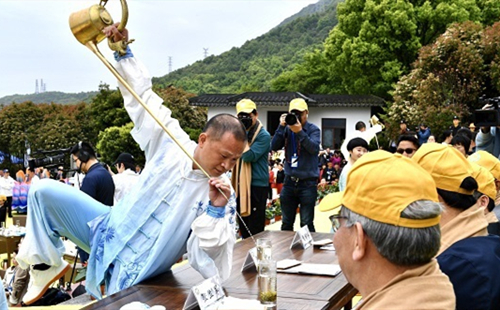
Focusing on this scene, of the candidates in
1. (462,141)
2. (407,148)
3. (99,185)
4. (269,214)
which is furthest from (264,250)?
(269,214)

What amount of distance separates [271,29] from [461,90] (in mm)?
56109

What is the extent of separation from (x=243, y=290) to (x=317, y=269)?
0.53m

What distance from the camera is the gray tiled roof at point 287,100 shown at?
25.1 meters

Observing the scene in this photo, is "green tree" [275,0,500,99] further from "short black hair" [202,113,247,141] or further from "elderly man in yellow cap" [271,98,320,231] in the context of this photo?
"short black hair" [202,113,247,141]

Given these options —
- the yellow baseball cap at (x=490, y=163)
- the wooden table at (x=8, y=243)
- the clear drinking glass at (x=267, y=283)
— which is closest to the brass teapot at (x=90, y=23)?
the clear drinking glass at (x=267, y=283)

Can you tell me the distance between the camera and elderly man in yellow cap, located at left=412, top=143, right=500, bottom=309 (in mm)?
2006

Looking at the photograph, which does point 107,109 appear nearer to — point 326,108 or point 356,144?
point 326,108

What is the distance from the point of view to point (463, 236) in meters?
2.41

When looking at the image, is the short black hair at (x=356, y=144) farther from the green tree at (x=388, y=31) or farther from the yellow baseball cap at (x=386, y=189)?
the green tree at (x=388, y=31)

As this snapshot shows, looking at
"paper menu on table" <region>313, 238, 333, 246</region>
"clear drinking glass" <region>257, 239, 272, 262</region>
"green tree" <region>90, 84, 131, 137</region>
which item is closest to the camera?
"clear drinking glass" <region>257, 239, 272, 262</region>

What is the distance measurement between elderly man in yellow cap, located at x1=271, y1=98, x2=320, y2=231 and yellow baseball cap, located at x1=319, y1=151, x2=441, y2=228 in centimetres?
442

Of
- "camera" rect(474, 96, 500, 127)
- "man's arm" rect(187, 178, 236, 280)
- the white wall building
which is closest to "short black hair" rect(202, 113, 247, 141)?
"man's arm" rect(187, 178, 236, 280)

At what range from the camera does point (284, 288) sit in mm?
2713

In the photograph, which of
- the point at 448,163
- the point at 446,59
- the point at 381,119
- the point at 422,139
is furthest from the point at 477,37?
the point at 448,163
